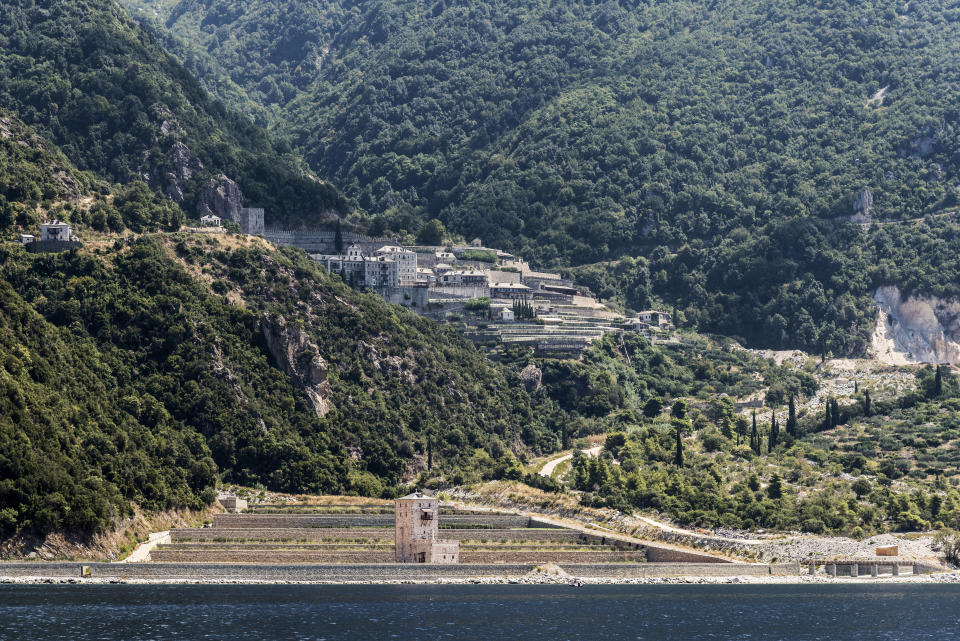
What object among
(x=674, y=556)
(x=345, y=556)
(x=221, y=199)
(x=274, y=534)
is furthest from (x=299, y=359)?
(x=674, y=556)

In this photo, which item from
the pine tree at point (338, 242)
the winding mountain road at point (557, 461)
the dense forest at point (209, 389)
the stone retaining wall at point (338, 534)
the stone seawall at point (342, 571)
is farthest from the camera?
the pine tree at point (338, 242)

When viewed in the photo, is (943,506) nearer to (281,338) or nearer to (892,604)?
(892,604)

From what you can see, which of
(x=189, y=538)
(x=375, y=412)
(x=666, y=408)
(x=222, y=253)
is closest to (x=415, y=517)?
(x=189, y=538)

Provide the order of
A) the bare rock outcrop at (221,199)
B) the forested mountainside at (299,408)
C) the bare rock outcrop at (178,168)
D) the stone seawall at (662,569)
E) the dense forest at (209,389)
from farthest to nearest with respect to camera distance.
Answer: the bare rock outcrop at (221,199) → the bare rock outcrop at (178,168) → the forested mountainside at (299,408) → the dense forest at (209,389) → the stone seawall at (662,569)

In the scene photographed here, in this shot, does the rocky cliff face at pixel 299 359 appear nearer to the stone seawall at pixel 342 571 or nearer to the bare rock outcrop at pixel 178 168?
the bare rock outcrop at pixel 178 168

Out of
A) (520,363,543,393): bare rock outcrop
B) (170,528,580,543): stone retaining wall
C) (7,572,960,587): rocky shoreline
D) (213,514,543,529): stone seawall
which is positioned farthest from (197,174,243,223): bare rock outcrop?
(7,572,960,587): rocky shoreline

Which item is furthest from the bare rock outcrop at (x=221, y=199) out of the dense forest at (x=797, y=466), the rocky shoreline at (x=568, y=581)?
the rocky shoreline at (x=568, y=581)
